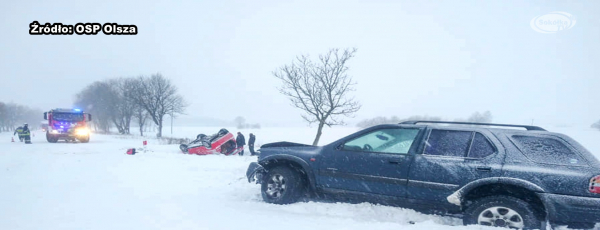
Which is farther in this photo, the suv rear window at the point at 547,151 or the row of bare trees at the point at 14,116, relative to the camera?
the row of bare trees at the point at 14,116

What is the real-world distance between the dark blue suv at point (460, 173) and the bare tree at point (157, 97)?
42405 mm

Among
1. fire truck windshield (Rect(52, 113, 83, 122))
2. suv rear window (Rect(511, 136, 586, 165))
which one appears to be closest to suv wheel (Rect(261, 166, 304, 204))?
suv rear window (Rect(511, 136, 586, 165))

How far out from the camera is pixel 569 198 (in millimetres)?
3625

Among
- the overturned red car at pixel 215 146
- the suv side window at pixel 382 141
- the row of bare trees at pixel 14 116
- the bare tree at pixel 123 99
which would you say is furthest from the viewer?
the row of bare trees at pixel 14 116

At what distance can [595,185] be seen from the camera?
11.6 ft

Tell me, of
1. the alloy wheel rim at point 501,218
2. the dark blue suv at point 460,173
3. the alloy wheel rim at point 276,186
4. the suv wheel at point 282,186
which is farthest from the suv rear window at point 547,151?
the alloy wheel rim at point 276,186

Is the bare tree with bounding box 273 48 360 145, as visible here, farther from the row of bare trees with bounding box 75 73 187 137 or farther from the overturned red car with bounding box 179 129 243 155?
the row of bare trees with bounding box 75 73 187 137

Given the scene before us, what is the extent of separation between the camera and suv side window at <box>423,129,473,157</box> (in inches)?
171

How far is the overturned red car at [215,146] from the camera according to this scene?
15.0 metres

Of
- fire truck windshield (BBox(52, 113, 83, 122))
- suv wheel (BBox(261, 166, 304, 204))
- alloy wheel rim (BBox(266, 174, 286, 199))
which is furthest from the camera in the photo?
fire truck windshield (BBox(52, 113, 83, 122))

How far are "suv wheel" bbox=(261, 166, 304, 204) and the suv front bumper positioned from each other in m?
3.46

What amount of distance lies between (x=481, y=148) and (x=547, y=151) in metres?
0.75

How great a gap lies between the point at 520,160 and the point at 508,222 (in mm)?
818

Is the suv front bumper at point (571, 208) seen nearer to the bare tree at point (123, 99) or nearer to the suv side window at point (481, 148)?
the suv side window at point (481, 148)
